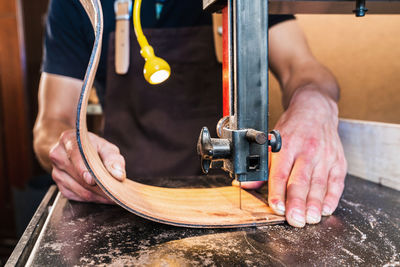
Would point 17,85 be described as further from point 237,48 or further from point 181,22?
point 237,48

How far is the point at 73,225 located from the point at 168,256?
0.75 ft

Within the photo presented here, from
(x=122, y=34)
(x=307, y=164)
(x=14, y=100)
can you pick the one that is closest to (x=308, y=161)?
(x=307, y=164)

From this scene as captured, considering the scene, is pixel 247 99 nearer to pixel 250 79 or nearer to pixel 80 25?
pixel 250 79

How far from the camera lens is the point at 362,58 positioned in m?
1.47

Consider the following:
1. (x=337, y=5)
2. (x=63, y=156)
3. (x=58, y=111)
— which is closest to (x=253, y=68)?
(x=337, y=5)

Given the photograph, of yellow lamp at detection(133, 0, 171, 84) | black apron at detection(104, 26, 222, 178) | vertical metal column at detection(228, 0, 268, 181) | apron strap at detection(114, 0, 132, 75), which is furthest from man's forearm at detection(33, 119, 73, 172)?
vertical metal column at detection(228, 0, 268, 181)

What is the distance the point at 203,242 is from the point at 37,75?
2826mm

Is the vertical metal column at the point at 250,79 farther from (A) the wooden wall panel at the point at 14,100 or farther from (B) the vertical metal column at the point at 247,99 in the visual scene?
(A) the wooden wall panel at the point at 14,100

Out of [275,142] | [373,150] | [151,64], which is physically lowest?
[373,150]

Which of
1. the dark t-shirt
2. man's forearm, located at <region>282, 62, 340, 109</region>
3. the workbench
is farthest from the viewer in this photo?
the dark t-shirt

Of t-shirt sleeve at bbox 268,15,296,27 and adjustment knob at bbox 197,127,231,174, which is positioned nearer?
adjustment knob at bbox 197,127,231,174

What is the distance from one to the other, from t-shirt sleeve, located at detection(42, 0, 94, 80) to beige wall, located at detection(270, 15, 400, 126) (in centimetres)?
101

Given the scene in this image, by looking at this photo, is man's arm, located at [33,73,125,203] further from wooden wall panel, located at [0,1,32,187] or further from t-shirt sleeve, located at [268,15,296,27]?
wooden wall panel, located at [0,1,32,187]

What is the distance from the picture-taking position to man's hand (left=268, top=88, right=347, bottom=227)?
0.64 m
